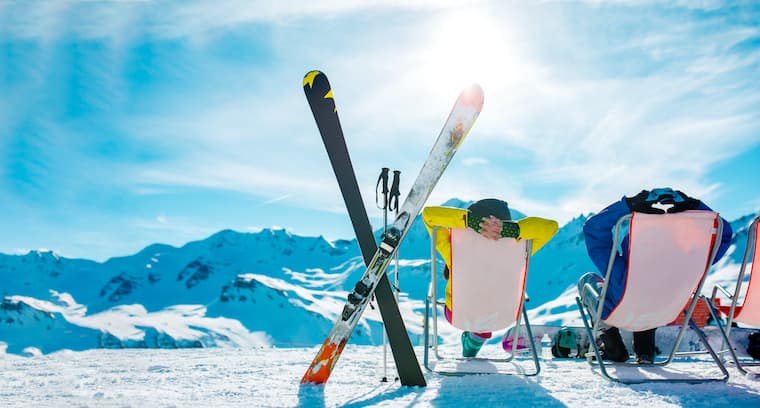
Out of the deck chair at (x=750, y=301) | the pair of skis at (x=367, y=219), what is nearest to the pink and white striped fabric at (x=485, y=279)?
the pair of skis at (x=367, y=219)

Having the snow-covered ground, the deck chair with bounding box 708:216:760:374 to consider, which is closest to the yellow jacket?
the snow-covered ground

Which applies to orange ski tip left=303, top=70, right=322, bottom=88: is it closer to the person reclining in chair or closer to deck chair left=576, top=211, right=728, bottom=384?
the person reclining in chair

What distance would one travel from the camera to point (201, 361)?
5.09 m

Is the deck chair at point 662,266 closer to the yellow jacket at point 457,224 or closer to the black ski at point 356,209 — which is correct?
the yellow jacket at point 457,224

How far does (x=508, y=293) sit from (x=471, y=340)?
3.51 feet

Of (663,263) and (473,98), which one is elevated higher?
(473,98)

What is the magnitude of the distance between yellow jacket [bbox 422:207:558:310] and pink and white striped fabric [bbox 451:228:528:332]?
9cm

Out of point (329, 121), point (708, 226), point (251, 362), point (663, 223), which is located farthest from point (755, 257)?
point (251, 362)

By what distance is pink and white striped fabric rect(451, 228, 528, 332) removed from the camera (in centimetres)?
400

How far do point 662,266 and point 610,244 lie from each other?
361 millimetres

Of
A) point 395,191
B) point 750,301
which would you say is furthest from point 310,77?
point 750,301

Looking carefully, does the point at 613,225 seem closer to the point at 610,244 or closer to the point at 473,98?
the point at 610,244

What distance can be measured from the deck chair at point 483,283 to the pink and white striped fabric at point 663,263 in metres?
0.70

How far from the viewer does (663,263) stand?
378 centimetres
